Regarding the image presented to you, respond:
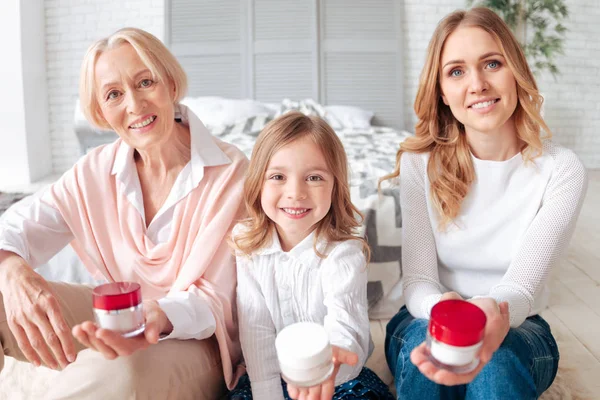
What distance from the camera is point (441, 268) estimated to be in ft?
5.15

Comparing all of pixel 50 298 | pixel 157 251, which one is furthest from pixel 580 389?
pixel 50 298

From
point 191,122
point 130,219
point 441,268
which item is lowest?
point 441,268

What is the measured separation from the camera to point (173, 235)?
1413mm

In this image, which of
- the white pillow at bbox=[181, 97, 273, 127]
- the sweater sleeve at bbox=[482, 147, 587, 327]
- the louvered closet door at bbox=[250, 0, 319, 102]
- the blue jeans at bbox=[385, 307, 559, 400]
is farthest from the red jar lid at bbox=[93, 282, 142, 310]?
the louvered closet door at bbox=[250, 0, 319, 102]

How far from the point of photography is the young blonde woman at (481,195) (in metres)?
1.33

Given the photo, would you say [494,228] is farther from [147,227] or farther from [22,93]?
[22,93]

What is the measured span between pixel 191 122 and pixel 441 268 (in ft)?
2.51

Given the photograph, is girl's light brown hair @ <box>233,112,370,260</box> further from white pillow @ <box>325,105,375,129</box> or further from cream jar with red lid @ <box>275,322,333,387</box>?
white pillow @ <box>325,105,375,129</box>

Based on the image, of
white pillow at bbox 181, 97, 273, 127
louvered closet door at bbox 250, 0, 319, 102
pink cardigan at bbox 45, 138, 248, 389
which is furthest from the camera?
louvered closet door at bbox 250, 0, 319, 102

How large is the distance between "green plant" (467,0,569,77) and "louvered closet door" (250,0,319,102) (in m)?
1.49

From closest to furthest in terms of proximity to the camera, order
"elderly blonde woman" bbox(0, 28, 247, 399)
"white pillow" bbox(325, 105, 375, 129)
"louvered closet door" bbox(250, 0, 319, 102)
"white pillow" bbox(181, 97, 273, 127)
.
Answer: "elderly blonde woman" bbox(0, 28, 247, 399) → "white pillow" bbox(181, 97, 273, 127) → "white pillow" bbox(325, 105, 375, 129) → "louvered closet door" bbox(250, 0, 319, 102)

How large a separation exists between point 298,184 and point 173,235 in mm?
340

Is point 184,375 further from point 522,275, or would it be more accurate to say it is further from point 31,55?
point 31,55

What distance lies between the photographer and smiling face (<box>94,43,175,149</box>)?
137 centimetres
